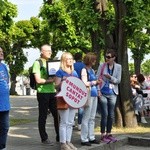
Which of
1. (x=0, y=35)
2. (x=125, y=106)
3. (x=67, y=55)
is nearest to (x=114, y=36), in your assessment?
(x=125, y=106)

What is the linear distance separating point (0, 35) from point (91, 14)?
25780 millimetres

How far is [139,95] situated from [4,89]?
25.5ft

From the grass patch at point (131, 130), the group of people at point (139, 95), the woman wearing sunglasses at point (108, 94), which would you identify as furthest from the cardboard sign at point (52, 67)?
the group of people at point (139, 95)

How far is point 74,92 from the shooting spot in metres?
8.37

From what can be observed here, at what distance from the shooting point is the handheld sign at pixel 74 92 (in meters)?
8.16

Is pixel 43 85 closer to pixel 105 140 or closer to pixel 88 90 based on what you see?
pixel 88 90

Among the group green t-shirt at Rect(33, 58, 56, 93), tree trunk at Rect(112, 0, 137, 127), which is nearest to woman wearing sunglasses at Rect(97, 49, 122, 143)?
green t-shirt at Rect(33, 58, 56, 93)

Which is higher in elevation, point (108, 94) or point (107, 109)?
point (108, 94)

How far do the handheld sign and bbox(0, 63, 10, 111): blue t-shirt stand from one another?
3.15ft

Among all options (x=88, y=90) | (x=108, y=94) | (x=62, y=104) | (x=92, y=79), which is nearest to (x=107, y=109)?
(x=108, y=94)

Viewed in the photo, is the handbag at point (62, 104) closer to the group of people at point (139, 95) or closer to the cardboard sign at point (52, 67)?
the cardboard sign at point (52, 67)

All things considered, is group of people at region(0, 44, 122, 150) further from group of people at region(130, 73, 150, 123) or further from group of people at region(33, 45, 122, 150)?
group of people at region(130, 73, 150, 123)

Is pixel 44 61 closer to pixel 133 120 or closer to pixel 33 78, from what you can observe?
pixel 33 78

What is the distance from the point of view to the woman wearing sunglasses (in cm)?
955
